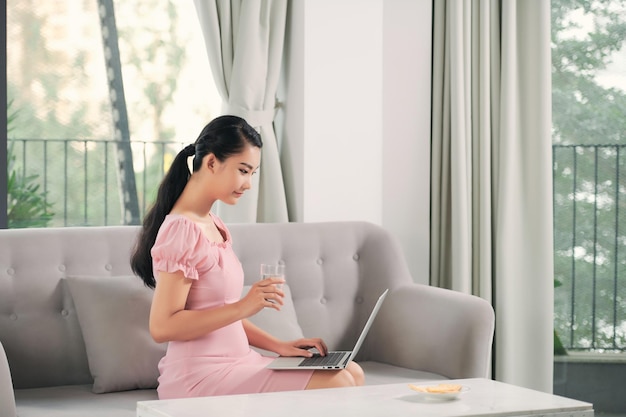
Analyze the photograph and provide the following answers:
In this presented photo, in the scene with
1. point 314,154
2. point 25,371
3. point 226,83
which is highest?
point 226,83

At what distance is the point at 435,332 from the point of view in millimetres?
3469

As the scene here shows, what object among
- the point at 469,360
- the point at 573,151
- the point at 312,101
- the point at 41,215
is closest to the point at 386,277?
the point at 469,360

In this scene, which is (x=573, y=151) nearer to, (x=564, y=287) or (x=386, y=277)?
(x=564, y=287)

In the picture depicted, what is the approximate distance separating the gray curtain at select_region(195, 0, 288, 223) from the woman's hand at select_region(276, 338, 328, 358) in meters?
1.24

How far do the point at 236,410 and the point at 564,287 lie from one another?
250 cm

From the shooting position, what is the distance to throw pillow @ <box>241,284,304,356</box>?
11.1 ft

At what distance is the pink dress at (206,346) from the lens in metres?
2.70

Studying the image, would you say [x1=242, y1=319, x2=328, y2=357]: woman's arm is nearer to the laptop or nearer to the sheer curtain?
the laptop

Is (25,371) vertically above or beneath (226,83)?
beneath

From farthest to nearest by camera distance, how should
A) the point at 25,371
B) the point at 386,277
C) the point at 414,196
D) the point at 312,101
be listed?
the point at 414,196, the point at 312,101, the point at 386,277, the point at 25,371

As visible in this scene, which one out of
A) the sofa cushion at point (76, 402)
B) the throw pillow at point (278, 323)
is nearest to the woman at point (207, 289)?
the sofa cushion at point (76, 402)

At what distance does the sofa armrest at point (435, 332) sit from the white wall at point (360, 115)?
642 mm

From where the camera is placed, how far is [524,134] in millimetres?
4316

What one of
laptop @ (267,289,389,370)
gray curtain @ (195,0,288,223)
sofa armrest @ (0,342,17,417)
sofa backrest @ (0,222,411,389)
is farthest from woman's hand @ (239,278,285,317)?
gray curtain @ (195,0,288,223)
